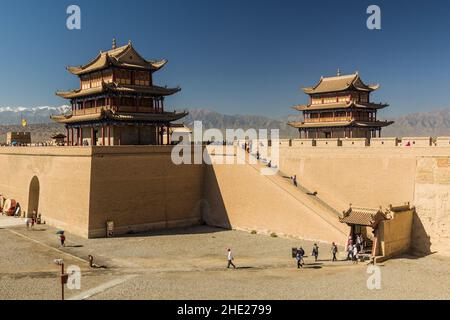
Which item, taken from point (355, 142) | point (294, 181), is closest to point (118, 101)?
point (294, 181)

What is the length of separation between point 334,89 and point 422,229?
2314cm

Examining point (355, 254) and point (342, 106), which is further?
point (342, 106)

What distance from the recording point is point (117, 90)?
3803cm

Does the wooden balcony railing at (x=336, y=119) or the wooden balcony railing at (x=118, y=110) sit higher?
the wooden balcony railing at (x=336, y=119)

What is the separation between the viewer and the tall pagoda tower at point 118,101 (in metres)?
38.5

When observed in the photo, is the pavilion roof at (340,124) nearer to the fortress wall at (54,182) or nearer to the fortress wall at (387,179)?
the fortress wall at (387,179)

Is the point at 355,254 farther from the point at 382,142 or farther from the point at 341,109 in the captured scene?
the point at 341,109

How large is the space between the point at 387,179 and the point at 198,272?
48.6 ft

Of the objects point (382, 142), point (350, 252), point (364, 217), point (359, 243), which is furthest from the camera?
point (382, 142)

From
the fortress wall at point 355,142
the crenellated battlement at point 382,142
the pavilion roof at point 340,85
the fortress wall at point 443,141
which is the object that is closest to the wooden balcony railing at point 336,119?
the pavilion roof at point 340,85

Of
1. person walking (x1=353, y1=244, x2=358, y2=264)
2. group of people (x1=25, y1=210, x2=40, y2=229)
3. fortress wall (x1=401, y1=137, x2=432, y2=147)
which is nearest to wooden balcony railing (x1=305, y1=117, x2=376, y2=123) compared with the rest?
fortress wall (x1=401, y1=137, x2=432, y2=147)

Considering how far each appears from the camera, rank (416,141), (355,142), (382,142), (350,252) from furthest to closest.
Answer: (355,142) < (382,142) < (416,141) < (350,252)

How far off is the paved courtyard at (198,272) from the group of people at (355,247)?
0.73 m

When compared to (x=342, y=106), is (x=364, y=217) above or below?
below
